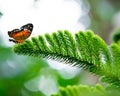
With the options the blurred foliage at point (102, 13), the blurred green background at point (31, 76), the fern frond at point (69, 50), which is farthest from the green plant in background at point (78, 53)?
the blurred foliage at point (102, 13)

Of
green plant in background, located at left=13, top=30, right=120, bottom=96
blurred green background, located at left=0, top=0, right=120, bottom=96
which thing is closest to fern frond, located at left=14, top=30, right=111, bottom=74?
green plant in background, located at left=13, top=30, right=120, bottom=96

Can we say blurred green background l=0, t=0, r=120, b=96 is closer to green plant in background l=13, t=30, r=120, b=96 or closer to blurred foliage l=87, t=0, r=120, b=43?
blurred foliage l=87, t=0, r=120, b=43

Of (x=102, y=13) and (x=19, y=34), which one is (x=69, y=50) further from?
(x=102, y=13)

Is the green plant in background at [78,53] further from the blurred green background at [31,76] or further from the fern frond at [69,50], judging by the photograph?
the blurred green background at [31,76]

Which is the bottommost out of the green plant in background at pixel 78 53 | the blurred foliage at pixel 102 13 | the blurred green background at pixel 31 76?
the green plant in background at pixel 78 53

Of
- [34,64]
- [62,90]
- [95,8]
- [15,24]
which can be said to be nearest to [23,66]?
[34,64]

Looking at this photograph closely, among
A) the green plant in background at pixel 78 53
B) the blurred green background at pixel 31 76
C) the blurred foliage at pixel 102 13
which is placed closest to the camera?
the green plant in background at pixel 78 53

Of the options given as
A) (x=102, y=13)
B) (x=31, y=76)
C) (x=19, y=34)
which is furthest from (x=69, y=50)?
(x=102, y=13)
